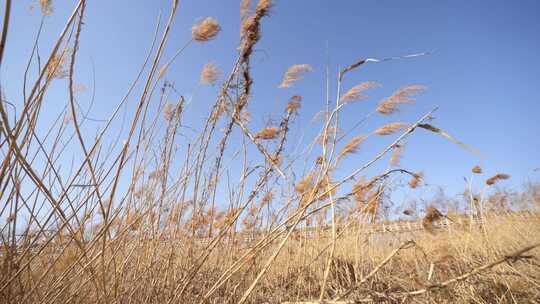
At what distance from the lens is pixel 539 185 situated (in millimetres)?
5414

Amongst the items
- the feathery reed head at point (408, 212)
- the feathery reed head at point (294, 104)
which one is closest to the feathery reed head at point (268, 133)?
the feathery reed head at point (294, 104)

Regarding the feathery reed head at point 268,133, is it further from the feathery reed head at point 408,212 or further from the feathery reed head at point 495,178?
the feathery reed head at point 495,178

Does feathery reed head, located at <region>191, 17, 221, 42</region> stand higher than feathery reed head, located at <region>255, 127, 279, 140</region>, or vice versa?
feathery reed head, located at <region>191, 17, 221, 42</region>

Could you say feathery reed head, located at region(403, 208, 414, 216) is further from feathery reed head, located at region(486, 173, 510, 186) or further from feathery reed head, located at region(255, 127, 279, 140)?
feathery reed head, located at region(255, 127, 279, 140)

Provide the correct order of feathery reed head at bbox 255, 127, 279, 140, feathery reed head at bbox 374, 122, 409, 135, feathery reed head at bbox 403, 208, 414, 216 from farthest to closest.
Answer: feathery reed head at bbox 403, 208, 414, 216
feathery reed head at bbox 255, 127, 279, 140
feathery reed head at bbox 374, 122, 409, 135

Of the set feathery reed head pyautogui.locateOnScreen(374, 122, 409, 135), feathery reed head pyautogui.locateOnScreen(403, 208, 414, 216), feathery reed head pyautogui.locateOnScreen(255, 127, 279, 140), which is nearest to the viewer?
feathery reed head pyautogui.locateOnScreen(374, 122, 409, 135)

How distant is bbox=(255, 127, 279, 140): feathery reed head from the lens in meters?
1.64

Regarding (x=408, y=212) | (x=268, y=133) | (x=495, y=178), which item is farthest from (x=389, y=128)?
(x=495, y=178)

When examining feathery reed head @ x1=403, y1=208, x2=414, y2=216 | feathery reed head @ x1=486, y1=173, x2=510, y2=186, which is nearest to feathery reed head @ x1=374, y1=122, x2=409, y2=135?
feathery reed head @ x1=403, y1=208, x2=414, y2=216

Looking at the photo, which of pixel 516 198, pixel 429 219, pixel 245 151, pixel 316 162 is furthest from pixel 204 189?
pixel 516 198

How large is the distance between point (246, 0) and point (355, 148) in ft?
3.04

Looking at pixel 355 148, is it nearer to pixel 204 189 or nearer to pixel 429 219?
pixel 429 219

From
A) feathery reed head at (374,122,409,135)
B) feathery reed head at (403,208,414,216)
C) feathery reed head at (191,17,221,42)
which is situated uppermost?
feathery reed head at (191,17,221,42)

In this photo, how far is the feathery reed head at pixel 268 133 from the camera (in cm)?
164
